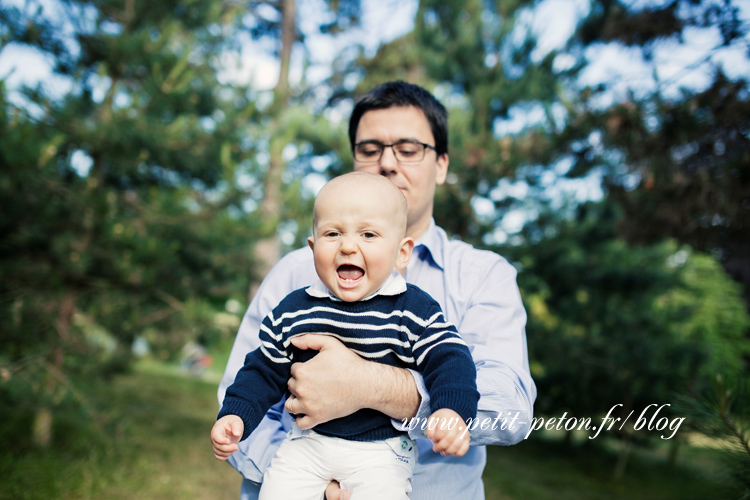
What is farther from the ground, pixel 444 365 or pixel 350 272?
pixel 350 272

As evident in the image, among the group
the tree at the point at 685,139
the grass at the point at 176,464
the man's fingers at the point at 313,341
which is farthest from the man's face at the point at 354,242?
the tree at the point at 685,139

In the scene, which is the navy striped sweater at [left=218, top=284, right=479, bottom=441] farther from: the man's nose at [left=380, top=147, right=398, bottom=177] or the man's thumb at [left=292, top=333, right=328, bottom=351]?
the man's nose at [left=380, top=147, right=398, bottom=177]

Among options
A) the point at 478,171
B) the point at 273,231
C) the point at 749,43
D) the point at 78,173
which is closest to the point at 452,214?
the point at 478,171

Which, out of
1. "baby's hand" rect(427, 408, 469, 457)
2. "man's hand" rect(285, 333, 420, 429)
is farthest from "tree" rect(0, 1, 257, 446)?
"baby's hand" rect(427, 408, 469, 457)

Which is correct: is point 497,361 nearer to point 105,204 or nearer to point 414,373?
point 414,373

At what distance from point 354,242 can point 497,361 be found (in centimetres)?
59

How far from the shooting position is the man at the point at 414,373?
4.20ft

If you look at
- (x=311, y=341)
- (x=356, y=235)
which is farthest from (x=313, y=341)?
(x=356, y=235)

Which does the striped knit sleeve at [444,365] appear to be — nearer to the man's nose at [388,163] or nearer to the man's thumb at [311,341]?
the man's thumb at [311,341]

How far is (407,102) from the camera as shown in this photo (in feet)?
6.57

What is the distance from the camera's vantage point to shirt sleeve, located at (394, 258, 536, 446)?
134 cm

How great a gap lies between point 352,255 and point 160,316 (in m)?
4.59

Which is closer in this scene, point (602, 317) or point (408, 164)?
point (408, 164)

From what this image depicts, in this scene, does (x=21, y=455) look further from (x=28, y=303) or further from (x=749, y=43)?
(x=749, y=43)
